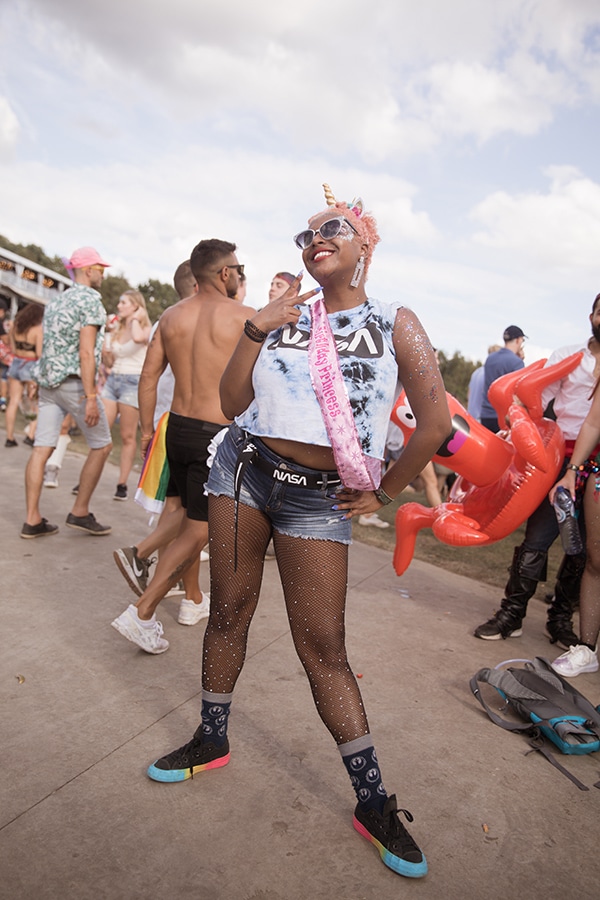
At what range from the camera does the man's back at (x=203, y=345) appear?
3.59m

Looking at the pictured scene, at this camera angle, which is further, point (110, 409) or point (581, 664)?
point (110, 409)

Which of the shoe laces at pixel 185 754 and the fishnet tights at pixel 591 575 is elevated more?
the fishnet tights at pixel 591 575

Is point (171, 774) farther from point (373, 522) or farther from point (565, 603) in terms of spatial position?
point (373, 522)

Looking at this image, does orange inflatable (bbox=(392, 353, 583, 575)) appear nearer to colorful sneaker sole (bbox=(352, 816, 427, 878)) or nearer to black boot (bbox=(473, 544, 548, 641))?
black boot (bbox=(473, 544, 548, 641))

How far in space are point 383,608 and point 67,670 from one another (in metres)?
2.12

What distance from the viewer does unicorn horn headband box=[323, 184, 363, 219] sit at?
2412 mm

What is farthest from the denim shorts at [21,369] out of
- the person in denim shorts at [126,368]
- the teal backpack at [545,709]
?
the teal backpack at [545,709]

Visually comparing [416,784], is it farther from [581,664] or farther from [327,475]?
[581,664]

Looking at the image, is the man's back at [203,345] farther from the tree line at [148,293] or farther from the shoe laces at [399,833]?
Result: the tree line at [148,293]

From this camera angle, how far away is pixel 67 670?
3238mm

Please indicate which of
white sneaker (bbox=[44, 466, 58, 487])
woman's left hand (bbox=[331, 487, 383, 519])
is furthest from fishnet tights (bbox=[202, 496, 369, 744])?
white sneaker (bbox=[44, 466, 58, 487])

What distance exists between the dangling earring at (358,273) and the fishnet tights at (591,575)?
2.15 metres

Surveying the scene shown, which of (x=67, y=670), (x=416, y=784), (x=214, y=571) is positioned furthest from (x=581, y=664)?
(x=67, y=670)

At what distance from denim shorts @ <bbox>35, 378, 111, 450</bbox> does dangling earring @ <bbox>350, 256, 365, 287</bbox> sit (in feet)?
A: 11.7
